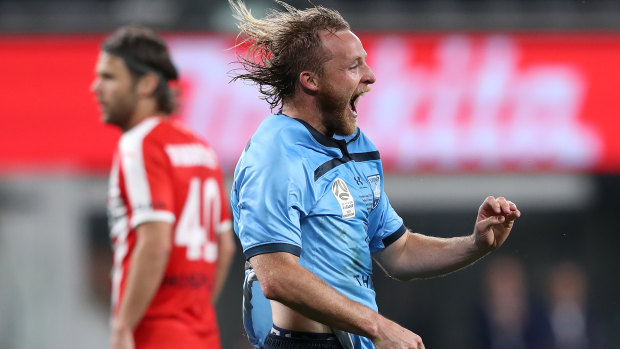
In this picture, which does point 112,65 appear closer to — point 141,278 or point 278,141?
point 141,278

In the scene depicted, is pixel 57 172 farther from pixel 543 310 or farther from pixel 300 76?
pixel 300 76

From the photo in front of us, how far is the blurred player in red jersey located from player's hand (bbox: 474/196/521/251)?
5.67ft

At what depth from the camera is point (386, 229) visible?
12.3 feet

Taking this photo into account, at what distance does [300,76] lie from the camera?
3.42 m

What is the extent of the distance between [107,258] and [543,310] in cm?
525

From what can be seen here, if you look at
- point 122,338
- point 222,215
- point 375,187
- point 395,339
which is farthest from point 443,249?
point 222,215

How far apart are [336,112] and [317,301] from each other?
2.29 ft

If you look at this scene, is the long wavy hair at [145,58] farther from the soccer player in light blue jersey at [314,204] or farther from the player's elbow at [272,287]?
the player's elbow at [272,287]

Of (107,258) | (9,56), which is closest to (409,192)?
(107,258)

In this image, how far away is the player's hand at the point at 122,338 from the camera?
4.59 meters

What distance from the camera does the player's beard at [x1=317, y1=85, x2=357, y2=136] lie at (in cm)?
340

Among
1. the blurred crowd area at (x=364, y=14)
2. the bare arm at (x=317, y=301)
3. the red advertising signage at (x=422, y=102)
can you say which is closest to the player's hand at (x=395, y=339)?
the bare arm at (x=317, y=301)

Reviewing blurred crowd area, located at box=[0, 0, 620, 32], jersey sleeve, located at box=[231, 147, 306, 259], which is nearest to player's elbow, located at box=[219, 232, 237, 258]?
jersey sleeve, located at box=[231, 147, 306, 259]

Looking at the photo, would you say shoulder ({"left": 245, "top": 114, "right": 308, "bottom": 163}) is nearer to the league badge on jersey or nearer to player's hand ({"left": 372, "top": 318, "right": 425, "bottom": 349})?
the league badge on jersey
